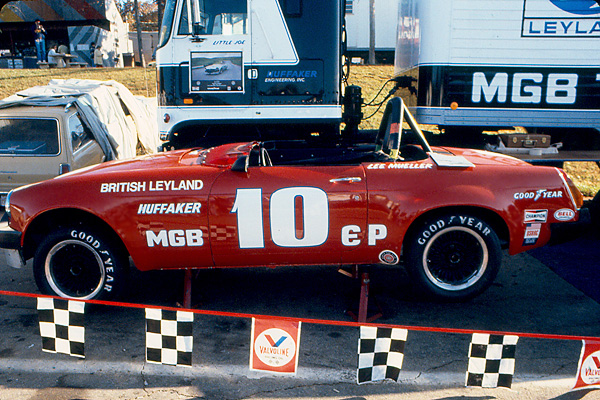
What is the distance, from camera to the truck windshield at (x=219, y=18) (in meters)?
6.79

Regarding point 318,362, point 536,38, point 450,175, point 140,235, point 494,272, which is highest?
point 536,38

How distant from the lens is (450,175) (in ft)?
13.8

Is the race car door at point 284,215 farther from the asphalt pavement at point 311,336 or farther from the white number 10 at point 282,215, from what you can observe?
the asphalt pavement at point 311,336

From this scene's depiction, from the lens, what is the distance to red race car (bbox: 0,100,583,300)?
159 inches

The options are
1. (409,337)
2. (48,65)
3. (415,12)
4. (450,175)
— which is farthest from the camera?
(48,65)

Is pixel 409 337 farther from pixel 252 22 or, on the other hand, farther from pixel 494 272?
pixel 252 22

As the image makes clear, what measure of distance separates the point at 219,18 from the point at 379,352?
17.3 ft

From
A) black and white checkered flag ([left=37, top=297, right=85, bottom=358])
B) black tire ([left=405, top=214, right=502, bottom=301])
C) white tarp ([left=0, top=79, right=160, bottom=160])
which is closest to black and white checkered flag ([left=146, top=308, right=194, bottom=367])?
black and white checkered flag ([left=37, top=297, right=85, bottom=358])

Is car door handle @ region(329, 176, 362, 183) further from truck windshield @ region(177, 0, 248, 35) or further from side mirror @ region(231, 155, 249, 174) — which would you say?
truck windshield @ region(177, 0, 248, 35)

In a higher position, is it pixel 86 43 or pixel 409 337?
pixel 86 43

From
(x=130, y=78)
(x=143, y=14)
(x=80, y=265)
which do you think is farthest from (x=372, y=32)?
(x=143, y=14)

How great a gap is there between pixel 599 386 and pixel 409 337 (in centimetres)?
132

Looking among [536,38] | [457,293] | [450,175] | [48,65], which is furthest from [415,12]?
[48,65]

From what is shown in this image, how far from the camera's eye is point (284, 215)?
402cm
